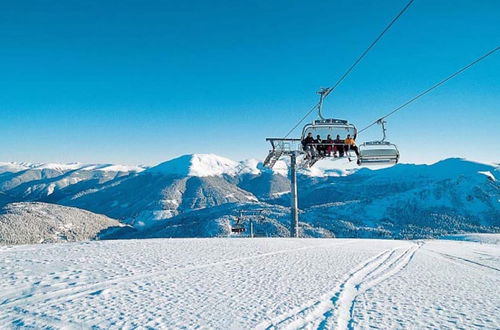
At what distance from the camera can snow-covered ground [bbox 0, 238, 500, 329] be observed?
6.86 m

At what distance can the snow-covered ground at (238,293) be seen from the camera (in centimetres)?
686

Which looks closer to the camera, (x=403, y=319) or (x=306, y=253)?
(x=403, y=319)

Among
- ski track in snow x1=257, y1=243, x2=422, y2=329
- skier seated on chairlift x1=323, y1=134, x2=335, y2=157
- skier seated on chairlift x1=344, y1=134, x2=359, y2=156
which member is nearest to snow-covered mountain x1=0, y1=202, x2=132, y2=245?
skier seated on chairlift x1=323, y1=134, x2=335, y2=157

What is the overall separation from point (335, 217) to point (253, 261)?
182644 mm

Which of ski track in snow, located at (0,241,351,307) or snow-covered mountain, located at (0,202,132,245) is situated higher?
ski track in snow, located at (0,241,351,307)

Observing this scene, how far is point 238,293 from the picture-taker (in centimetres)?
884

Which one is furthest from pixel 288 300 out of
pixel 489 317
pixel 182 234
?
pixel 182 234

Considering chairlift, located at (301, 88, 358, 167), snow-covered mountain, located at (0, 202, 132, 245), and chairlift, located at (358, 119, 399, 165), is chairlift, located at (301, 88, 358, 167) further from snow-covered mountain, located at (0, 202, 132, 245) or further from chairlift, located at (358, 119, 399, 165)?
snow-covered mountain, located at (0, 202, 132, 245)

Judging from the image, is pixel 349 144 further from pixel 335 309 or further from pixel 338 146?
pixel 335 309

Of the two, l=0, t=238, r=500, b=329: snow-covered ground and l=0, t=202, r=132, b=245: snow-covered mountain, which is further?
l=0, t=202, r=132, b=245: snow-covered mountain

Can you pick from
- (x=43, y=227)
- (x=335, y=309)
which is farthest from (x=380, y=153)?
(x=43, y=227)

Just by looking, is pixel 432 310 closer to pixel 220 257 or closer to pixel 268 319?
pixel 268 319

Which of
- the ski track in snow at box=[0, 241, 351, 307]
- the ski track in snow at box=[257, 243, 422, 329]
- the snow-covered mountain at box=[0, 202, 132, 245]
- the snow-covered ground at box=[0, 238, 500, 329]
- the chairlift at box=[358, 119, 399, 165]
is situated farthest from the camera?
the snow-covered mountain at box=[0, 202, 132, 245]

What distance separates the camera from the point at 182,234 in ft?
513
